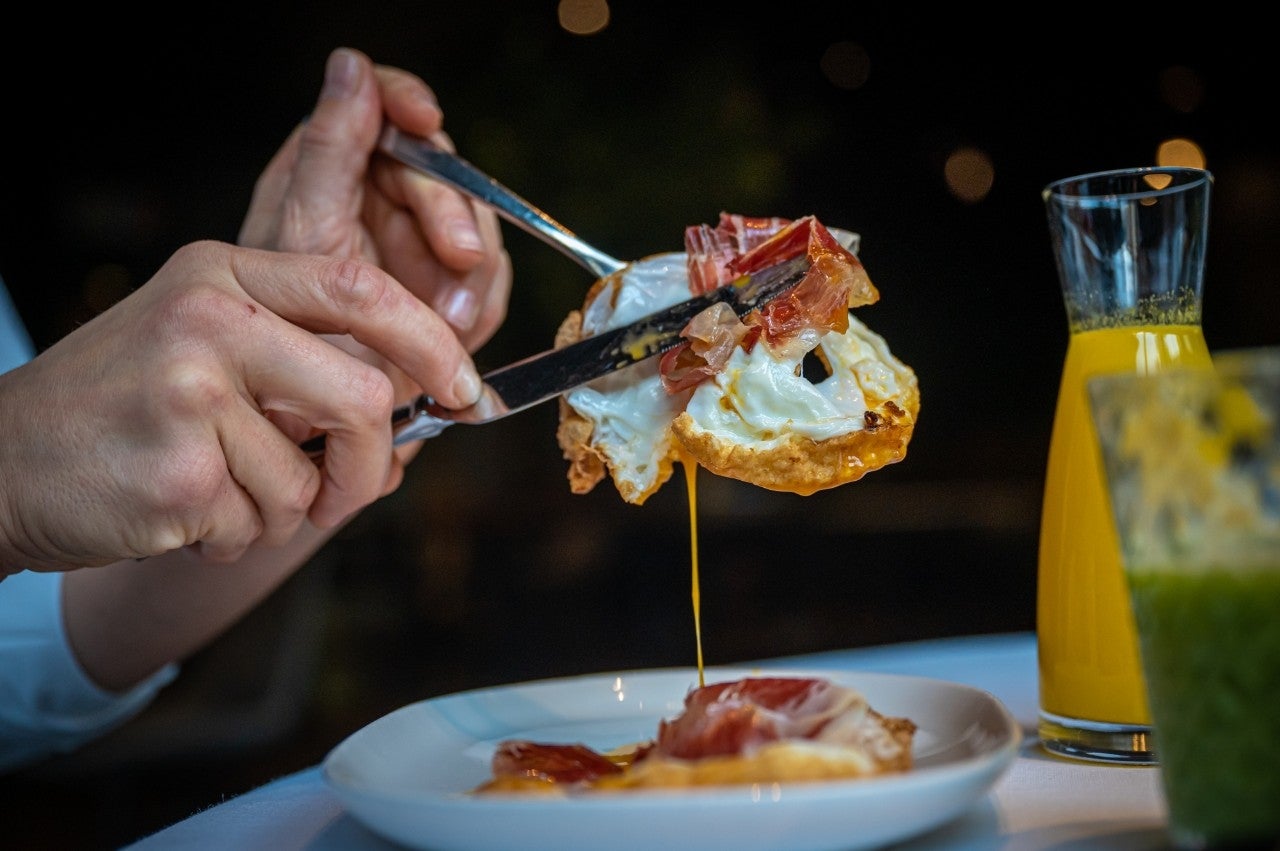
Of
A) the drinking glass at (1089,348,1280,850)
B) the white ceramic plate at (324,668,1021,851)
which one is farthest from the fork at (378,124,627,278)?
the drinking glass at (1089,348,1280,850)

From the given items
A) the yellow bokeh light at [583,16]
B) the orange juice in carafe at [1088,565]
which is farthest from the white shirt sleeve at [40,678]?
the yellow bokeh light at [583,16]

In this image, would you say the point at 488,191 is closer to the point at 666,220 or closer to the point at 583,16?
the point at 666,220

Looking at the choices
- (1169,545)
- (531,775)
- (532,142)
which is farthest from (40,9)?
(1169,545)

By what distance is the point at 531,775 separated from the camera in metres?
0.91

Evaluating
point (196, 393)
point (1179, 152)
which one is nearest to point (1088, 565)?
point (196, 393)

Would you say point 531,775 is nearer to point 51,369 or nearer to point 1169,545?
point 1169,545

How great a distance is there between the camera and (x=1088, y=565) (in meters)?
1.08

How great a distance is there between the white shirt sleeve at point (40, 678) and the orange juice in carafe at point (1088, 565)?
57.8 inches

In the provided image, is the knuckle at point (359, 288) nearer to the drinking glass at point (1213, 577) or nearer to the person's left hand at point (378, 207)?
the person's left hand at point (378, 207)

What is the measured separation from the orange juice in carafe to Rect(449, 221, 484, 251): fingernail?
0.86 meters

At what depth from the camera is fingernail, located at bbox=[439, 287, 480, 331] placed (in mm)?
Result: 1732

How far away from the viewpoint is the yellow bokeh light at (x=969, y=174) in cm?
590

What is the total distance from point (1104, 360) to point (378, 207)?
1103mm

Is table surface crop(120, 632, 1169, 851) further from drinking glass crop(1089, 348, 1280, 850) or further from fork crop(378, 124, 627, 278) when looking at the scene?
fork crop(378, 124, 627, 278)
